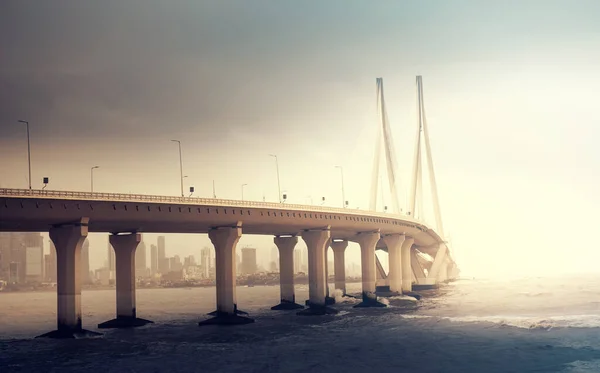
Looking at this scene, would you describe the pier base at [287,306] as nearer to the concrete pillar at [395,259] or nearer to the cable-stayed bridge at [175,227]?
the cable-stayed bridge at [175,227]

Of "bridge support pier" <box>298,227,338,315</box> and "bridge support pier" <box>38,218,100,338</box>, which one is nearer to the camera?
"bridge support pier" <box>38,218,100,338</box>

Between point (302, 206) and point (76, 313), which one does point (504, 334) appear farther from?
point (76, 313)

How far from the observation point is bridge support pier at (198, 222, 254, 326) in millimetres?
113613

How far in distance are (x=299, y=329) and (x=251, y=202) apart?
2261 centimetres

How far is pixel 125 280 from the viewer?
110625 mm

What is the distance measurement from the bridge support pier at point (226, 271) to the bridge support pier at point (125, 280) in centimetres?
1103

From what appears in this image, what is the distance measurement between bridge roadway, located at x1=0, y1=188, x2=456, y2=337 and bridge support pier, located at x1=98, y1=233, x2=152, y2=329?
152 millimetres

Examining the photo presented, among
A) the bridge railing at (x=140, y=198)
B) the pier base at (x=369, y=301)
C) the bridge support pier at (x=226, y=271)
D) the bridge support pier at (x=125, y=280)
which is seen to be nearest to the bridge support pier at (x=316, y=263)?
the bridge railing at (x=140, y=198)

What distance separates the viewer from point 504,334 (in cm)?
9419

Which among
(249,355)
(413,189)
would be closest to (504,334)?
(249,355)

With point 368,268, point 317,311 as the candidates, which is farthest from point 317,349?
point 368,268

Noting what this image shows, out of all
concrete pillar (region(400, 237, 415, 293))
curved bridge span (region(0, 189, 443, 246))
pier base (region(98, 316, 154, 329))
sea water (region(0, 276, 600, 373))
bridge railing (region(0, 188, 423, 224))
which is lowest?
sea water (region(0, 276, 600, 373))

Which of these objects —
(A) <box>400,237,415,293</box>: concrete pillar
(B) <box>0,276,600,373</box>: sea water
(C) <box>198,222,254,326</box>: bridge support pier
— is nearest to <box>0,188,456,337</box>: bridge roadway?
(C) <box>198,222,254,326</box>: bridge support pier

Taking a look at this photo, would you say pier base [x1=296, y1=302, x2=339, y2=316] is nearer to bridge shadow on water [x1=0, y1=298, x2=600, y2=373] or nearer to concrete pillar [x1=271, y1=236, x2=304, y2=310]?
concrete pillar [x1=271, y1=236, x2=304, y2=310]
